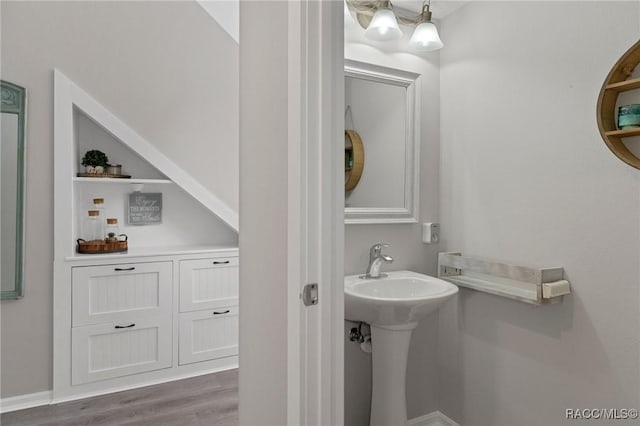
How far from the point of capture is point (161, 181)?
9.09ft

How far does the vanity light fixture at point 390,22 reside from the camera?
181 cm

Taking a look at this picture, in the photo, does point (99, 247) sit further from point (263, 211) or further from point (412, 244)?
point (412, 244)

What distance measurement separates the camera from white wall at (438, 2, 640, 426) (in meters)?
1.42

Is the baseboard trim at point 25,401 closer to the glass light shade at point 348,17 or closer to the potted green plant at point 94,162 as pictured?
the potted green plant at point 94,162

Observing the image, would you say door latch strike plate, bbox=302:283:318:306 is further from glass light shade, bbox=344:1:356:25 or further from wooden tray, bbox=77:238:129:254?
wooden tray, bbox=77:238:129:254

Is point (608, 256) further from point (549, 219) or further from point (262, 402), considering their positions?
point (262, 402)

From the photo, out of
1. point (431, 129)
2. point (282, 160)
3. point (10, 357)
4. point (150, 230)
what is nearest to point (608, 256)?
point (431, 129)

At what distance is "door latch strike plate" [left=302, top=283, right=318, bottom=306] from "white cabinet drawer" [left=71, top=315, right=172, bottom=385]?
2.11 m

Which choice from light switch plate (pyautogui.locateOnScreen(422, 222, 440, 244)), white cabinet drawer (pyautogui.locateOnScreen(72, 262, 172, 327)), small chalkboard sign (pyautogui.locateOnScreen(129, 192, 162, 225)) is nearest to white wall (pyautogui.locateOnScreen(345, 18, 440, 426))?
light switch plate (pyautogui.locateOnScreen(422, 222, 440, 244))

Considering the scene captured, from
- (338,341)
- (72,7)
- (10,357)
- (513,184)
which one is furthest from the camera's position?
(72,7)

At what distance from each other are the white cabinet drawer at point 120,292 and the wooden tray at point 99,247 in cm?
15

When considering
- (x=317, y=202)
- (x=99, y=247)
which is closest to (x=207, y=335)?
(x=99, y=247)

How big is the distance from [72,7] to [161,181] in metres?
1.25

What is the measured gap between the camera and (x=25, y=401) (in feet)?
7.76
